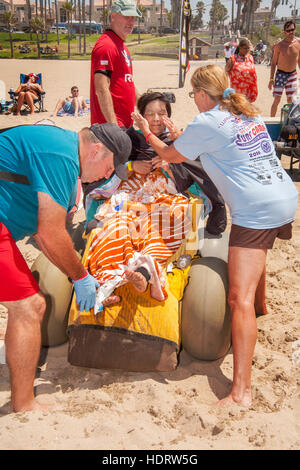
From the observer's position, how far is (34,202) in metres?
2.27

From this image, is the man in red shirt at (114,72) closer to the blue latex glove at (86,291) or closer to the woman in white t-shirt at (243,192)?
the woman in white t-shirt at (243,192)

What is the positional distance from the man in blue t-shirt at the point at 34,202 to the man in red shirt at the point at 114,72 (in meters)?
1.75

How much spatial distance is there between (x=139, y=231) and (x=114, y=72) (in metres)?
1.73

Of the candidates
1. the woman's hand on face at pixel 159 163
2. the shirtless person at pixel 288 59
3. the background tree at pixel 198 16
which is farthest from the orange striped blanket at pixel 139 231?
the background tree at pixel 198 16

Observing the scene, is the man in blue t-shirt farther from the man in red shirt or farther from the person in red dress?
the person in red dress

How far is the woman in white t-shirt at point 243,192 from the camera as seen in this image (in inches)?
102

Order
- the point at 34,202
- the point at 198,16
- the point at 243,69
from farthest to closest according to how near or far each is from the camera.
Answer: the point at 198,16, the point at 243,69, the point at 34,202

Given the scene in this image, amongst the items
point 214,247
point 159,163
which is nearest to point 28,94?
point 159,163

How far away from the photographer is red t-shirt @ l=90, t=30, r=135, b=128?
4.04m

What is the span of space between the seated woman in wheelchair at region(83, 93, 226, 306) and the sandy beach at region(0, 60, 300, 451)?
0.55 meters

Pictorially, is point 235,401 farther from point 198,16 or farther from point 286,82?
point 198,16

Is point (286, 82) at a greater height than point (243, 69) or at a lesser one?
lesser
